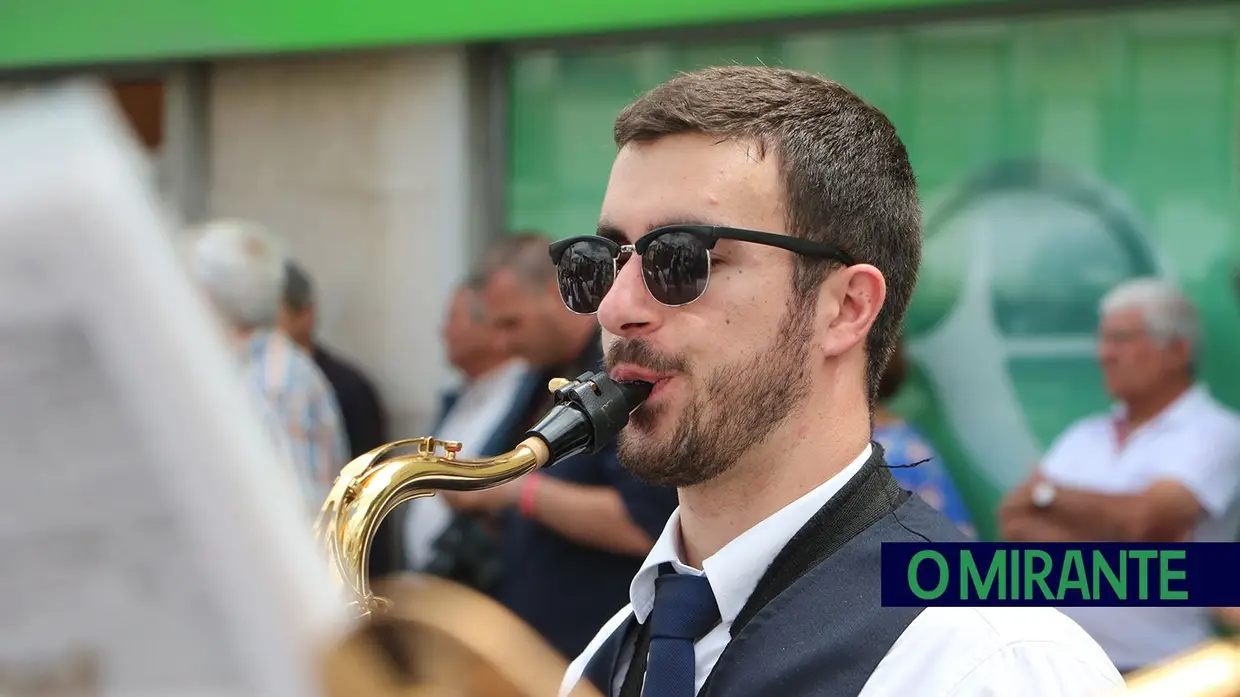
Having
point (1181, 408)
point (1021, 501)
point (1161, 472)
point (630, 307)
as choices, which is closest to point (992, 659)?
point (630, 307)

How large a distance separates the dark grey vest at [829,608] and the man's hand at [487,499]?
2033 mm

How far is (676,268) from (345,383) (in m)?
4.14

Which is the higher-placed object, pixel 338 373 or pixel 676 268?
pixel 676 268

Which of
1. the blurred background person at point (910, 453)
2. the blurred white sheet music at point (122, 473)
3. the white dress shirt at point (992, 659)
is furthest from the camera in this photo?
the blurred background person at point (910, 453)

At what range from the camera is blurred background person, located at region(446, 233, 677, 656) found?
3.63 metres

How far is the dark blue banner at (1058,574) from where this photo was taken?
173 centimetres

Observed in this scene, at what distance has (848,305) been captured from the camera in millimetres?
1972

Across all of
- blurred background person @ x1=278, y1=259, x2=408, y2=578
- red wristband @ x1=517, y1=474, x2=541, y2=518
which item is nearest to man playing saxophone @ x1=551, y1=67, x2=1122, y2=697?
red wristband @ x1=517, y1=474, x2=541, y2=518

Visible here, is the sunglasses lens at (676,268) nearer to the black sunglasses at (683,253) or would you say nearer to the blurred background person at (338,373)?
the black sunglasses at (683,253)

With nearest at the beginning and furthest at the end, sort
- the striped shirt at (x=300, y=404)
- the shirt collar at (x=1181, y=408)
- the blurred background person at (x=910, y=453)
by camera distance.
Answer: the shirt collar at (x=1181, y=408), the blurred background person at (x=910, y=453), the striped shirt at (x=300, y=404)

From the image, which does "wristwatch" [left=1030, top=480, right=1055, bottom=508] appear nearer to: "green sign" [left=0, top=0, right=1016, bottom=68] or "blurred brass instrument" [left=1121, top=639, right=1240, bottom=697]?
"green sign" [left=0, top=0, right=1016, bottom=68]

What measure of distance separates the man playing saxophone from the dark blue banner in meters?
0.05

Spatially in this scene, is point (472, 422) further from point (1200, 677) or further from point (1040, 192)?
point (1200, 677)

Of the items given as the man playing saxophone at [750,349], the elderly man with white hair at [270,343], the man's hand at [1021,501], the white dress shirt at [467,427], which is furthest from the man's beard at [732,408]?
the man's hand at [1021,501]
